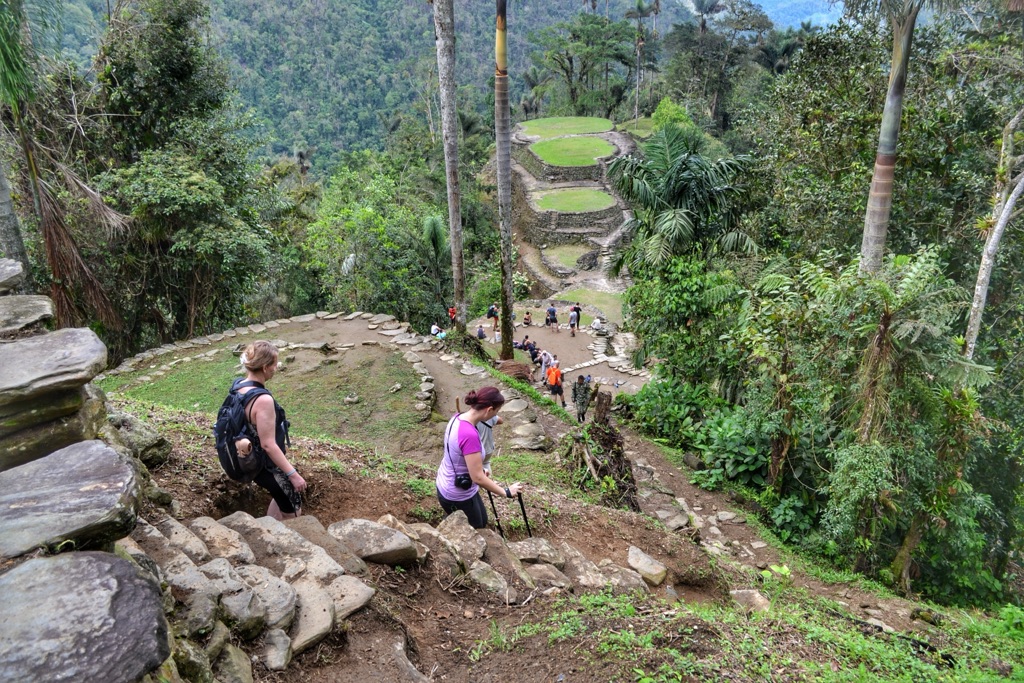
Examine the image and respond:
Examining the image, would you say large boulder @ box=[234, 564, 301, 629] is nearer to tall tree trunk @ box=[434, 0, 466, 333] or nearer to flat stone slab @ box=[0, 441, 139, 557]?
flat stone slab @ box=[0, 441, 139, 557]

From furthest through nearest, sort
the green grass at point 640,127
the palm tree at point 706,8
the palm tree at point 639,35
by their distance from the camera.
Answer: the palm tree at point 706,8 < the green grass at point 640,127 < the palm tree at point 639,35

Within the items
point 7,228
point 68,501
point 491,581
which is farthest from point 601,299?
point 68,501

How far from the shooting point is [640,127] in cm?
4369

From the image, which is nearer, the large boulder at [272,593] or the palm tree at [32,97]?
the large boulder at [272,593]

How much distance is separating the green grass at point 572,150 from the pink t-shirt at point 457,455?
1223 inches

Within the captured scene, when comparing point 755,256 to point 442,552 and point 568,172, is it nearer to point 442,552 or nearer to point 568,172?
point 442,552

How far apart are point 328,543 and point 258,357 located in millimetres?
1038

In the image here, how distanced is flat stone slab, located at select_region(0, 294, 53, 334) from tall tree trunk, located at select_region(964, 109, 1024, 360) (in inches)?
350

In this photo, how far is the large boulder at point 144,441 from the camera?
12.6 ft

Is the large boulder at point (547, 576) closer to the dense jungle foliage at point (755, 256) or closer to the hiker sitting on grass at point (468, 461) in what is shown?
the hiker sitting on grass at point (468, 461)

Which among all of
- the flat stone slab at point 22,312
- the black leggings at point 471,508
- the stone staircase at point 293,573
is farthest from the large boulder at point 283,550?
the flat stone slab at point 22,312

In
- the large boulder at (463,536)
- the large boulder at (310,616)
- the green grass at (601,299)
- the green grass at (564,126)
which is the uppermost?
the green grass at (564,126)

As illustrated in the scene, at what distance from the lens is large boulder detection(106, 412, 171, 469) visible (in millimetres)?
3830

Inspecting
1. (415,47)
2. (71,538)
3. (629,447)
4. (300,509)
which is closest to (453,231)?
(629,447)
